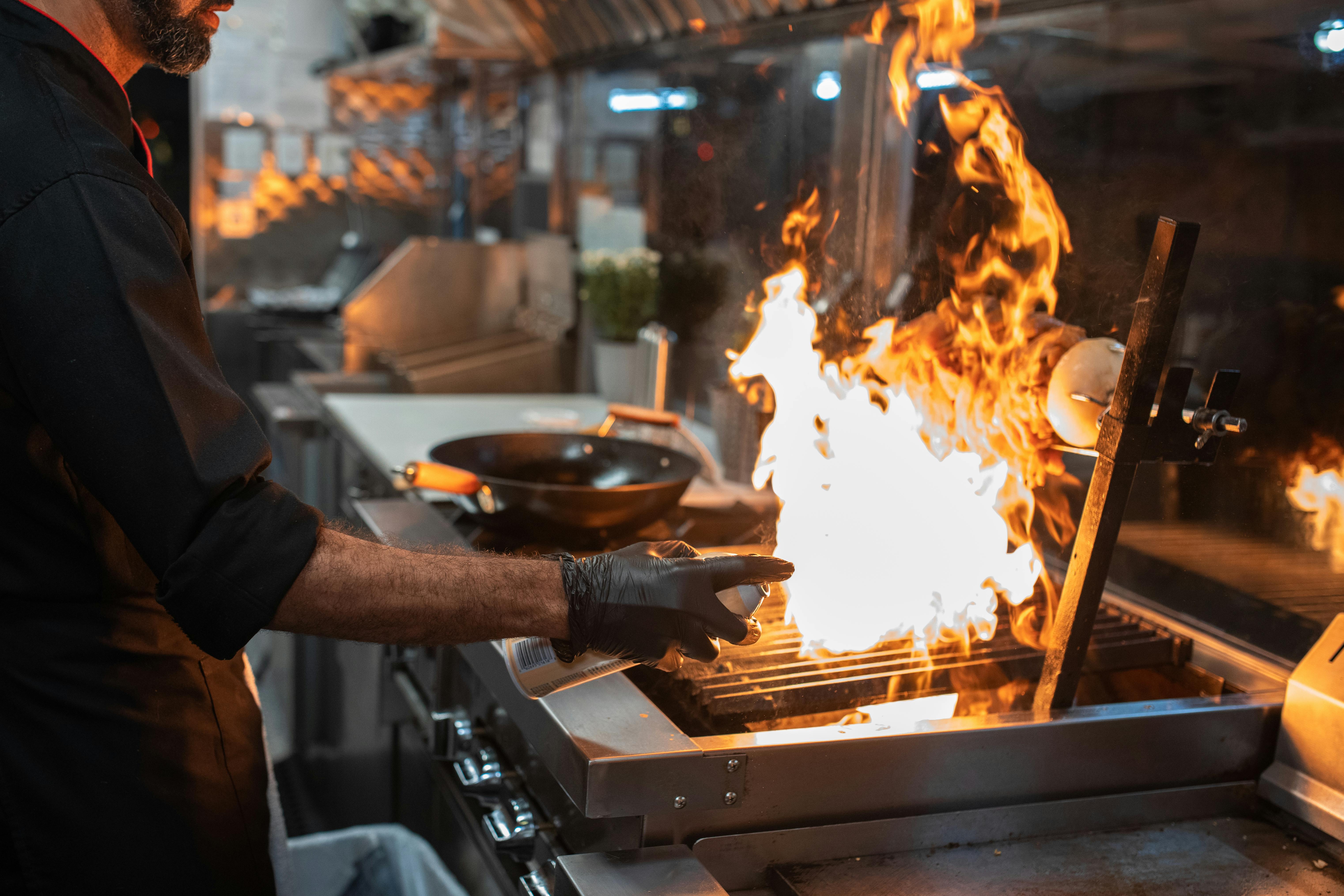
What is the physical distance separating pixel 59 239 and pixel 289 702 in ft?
8.07

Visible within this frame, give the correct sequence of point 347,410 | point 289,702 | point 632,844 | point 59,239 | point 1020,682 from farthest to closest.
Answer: point 289,702 → point 347,410 → point 1020,682 → point 632,844 → point 59,239

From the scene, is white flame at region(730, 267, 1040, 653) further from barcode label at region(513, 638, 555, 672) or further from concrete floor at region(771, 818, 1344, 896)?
barcode label at region(513, 638, 555, 672)

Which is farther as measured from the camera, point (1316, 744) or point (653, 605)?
point (1316, 744)

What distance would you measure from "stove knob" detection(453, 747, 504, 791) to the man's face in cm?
86

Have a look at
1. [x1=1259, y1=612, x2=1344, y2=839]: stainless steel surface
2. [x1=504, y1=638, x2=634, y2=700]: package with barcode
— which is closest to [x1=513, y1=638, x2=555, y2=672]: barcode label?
[x1=504, y1=638, x2=634, y2=700]: package with barcode

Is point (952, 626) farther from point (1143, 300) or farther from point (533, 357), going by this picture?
point (533, 357)

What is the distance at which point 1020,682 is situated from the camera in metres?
1.29

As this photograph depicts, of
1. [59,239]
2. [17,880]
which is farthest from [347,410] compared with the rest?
[59,239]

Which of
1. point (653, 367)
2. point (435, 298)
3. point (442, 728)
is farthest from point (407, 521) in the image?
point (435, 298)

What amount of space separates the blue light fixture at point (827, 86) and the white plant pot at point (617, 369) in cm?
96

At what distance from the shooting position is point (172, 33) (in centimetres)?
105

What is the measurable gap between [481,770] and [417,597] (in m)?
0.50

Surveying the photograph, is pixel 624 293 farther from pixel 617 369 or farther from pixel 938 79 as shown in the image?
pixel 938 79

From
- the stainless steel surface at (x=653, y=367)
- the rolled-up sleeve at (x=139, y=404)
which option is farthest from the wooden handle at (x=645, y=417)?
the rolled-up sleeve at (x=139, y=404)
